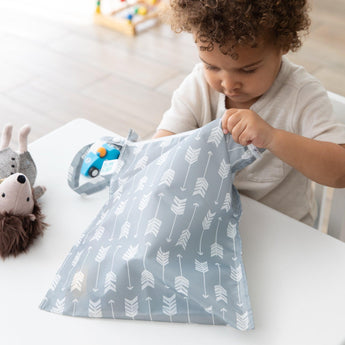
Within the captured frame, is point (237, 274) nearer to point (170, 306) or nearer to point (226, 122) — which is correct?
point (170, 306)

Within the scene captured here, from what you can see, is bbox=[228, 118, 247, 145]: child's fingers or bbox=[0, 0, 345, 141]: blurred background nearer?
bbox=[228, 118, 247, 145]: child's fingers

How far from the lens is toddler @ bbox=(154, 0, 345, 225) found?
709 millimetres

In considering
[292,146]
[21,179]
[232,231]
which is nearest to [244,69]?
[292,146]

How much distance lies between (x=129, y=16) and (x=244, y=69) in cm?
185

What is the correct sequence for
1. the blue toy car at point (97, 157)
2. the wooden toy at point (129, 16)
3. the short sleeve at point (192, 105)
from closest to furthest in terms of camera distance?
the blue toy car at point (97, 157), the short sleeve at point (192, 105), the wooden toy at point (129, 16)

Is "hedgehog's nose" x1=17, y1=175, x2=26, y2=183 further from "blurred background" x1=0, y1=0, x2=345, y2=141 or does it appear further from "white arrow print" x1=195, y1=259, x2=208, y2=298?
"blurred background" x1=0, y1=0, x2=345, y2=141

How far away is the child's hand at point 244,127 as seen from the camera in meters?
0.69

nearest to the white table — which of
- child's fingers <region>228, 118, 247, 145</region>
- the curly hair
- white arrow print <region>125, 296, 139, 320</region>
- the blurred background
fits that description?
white arrow print <region>125, 296, 139, 320</region>

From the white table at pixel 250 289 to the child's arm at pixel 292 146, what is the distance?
82 millimetres

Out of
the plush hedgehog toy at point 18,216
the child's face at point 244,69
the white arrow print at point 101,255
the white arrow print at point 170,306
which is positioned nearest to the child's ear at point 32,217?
the plush hedgehog toy at point 18,216

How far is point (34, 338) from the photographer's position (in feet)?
1.90

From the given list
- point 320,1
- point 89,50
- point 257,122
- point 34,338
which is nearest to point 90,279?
point 34,338

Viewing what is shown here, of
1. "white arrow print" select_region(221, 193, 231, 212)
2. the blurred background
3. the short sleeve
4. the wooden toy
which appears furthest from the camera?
the wooden toy

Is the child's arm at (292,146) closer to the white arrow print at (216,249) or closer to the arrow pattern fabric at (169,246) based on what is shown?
the arrow pattern fabric at (169,246)
